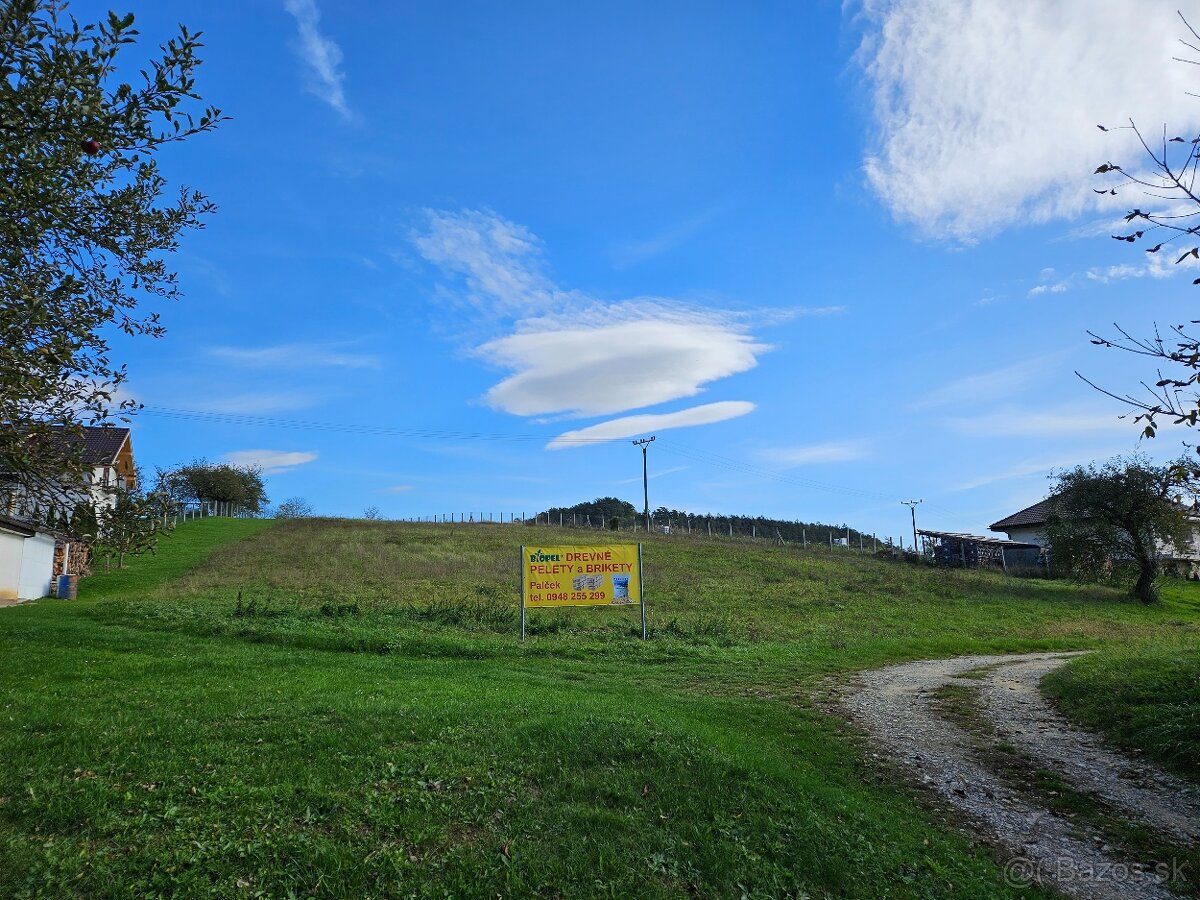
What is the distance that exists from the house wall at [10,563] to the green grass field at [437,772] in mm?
12052

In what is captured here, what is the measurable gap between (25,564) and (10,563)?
3.30 ft

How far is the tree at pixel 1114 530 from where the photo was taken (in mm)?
40562

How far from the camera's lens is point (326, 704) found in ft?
30.1

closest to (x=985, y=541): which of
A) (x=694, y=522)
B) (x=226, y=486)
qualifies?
(x=694, y=522)

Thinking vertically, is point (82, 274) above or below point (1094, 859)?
above

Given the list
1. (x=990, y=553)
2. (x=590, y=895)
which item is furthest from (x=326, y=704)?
(x=990, y=553)

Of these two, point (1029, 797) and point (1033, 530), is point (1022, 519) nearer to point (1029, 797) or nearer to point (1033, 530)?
point (1033, 530)

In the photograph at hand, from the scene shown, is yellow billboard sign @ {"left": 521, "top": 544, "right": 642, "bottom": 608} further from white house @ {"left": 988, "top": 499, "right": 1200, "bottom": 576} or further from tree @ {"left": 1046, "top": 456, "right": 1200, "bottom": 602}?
white house @ {"left": 988, "top": 499, "right": 1200, "bottom": 576}

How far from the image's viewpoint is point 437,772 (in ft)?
21.9

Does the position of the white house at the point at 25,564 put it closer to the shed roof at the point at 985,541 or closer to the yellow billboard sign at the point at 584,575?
the yellow billboard sign at the point at 584,575

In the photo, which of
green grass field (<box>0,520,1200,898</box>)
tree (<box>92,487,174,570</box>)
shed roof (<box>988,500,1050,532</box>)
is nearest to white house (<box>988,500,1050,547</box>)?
shed roof (<box>988,500,1050,532</box>)

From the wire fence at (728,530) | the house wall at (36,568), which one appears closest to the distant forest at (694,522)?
the wire fence at (728,530)

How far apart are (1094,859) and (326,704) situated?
334 inches

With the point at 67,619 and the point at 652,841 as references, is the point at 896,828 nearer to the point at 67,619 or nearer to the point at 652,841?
the point at 652,841
